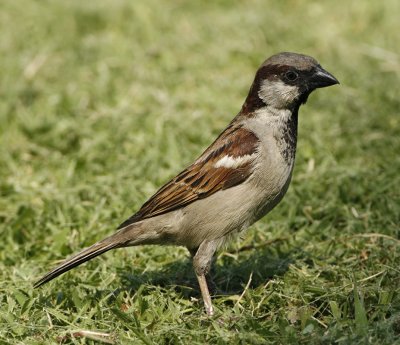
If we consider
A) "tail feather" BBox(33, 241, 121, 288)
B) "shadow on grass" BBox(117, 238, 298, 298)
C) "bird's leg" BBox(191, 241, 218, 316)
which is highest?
"tail feather" BBox(33, 241, 121, 288)

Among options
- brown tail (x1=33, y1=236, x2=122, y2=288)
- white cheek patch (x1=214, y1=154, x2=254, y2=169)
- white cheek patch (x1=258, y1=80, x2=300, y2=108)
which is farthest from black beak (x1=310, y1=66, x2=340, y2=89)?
brown tail (x1=33, y1=236, x2=122, y2=288)

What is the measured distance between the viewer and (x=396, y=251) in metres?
4.60

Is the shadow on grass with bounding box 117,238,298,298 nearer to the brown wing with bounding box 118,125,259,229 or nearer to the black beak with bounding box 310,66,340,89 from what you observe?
the brown wing with bounding box 118,125,259,229

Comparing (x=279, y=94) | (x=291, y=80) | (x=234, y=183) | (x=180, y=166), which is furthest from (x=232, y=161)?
(x=180, y=166)

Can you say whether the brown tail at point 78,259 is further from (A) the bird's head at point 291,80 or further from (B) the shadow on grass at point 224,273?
(A) the bird's head at point 291,80

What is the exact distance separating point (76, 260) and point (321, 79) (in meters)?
1.77

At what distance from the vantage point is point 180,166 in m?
6.14

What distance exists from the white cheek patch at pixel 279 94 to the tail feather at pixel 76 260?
4.07 feet

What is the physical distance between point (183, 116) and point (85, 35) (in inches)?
100

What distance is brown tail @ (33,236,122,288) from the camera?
165 inches

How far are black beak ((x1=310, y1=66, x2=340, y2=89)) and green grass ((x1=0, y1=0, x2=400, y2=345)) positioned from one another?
1.06 metres

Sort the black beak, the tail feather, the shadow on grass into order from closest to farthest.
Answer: the tail feather → the black beak → the shadow on grass

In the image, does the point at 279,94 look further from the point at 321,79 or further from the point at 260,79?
the point at 321,79

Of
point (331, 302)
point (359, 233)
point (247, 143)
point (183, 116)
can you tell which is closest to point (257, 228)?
point (359, 233)
